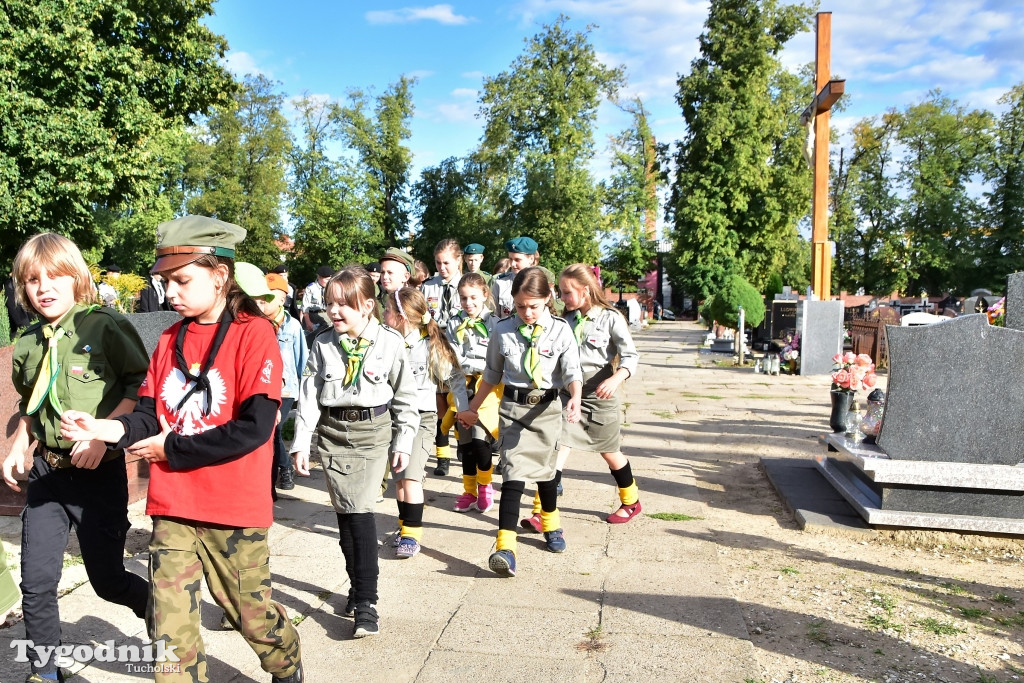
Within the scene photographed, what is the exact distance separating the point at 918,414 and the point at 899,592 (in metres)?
1.53

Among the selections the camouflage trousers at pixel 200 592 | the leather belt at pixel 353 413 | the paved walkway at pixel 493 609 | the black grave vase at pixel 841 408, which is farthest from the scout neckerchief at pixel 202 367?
the black grave vase at pixel 841 408

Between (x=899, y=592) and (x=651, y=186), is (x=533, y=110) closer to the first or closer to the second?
(x=651, y=186)

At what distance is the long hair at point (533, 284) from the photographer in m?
4.54

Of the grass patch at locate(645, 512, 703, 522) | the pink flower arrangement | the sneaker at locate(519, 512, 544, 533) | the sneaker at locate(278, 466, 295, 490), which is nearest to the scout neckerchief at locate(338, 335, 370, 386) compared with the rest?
the sneaker at locate(519, 512, 544, 533)

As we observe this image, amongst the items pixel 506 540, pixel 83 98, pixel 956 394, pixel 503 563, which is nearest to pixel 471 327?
pixel 506 540

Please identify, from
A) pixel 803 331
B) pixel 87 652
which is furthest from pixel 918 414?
pixel 803 331

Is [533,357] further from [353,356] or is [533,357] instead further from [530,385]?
[353,356]

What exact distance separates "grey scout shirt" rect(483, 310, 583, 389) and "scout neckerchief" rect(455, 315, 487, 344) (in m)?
1.21

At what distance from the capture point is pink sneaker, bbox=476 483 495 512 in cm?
591

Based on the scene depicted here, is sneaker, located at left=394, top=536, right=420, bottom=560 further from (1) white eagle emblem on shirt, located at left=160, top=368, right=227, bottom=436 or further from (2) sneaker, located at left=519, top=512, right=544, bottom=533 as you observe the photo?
(1) white eagle emblem on shirt, located at left=160, top=368, right=227, bottom=436

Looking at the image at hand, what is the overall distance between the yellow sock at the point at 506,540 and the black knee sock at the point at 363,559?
37.3 inches

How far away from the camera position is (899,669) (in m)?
3.38

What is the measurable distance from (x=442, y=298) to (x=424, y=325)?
4.36 feet

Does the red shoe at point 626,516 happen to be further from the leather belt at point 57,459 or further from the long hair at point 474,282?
the leather belt at point 57,459
